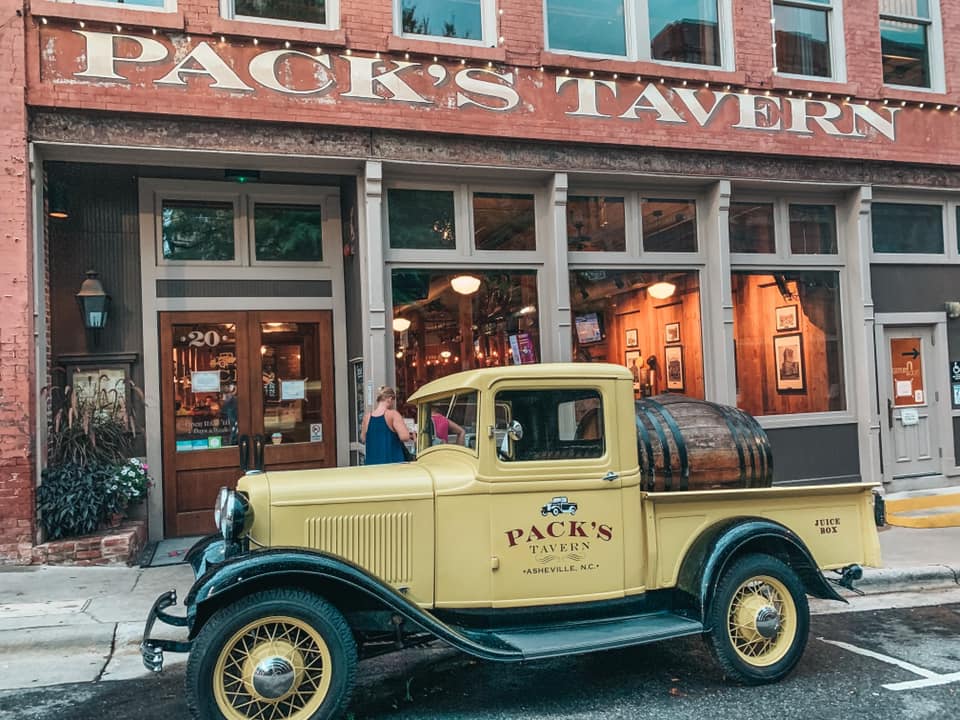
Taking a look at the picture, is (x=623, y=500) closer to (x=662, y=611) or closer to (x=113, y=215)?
(x=662, y=611)

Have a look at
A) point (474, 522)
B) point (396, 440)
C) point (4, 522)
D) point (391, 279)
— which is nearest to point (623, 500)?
point (474, 522)

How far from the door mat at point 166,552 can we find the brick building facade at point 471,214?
0.22 meters

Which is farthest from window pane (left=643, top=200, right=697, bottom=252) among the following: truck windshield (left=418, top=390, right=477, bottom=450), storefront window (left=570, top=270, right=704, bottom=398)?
truck windshield (left=418, top=390, right=477, bottom=450)

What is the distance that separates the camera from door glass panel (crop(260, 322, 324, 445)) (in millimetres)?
→ 9305

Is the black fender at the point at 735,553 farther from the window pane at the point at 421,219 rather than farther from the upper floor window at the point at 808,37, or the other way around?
the upper floor window at the point at 808,37

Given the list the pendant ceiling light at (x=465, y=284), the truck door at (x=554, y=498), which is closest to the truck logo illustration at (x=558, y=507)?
the truck door at (x=554, y=498)

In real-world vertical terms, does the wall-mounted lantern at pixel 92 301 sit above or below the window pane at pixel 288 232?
below

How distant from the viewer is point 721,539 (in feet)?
15.4

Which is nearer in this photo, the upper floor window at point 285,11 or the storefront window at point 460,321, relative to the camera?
the upper floor window at point 285,11

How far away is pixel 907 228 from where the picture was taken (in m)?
11.0

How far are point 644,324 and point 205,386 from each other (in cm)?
526

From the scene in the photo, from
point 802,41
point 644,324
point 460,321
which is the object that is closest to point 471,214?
point 460,321

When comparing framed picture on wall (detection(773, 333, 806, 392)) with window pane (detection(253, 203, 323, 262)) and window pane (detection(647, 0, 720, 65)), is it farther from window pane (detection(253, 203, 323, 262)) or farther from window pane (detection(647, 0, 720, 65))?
window pane (detection(253, 203, 323, 262))

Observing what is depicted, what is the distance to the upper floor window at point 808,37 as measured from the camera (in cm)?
1034
